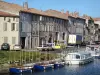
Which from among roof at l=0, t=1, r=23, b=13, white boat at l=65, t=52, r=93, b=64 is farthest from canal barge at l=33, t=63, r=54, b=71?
roof at l=0, t=1, r=23, b=13

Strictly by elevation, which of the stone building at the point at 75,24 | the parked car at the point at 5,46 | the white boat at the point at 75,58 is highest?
the stone building at the point at 75,24

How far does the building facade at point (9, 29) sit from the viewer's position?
213 feet

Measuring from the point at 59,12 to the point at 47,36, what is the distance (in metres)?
22.0

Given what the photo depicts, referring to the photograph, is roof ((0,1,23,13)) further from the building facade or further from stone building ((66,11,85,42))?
stone building ((66,11,85,42))

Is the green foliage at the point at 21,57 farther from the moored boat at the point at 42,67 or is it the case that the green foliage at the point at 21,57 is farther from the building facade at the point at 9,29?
the building facade at the point at 9,29

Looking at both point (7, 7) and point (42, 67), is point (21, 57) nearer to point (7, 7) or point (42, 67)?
point (42, 67)

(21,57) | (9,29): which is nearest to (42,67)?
(21,57)

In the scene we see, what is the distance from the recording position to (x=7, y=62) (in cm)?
4481

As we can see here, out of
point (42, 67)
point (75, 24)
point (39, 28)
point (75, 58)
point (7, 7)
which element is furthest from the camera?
point (75, 24)

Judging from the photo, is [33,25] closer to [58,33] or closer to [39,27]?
[39,27]

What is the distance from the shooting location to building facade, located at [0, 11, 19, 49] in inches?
2557

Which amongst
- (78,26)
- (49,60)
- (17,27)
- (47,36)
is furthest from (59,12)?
(49,60)

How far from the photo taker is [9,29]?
65.3m

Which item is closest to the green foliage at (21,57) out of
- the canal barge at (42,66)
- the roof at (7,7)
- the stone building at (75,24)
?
the canal barge at (42,66)
